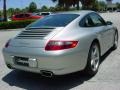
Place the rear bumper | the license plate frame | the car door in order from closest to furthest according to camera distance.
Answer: the rear bumper, the license plate frame, the car door

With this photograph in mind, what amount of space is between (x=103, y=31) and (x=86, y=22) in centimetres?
78

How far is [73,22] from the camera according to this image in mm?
5840

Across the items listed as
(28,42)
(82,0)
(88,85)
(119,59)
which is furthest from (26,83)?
(82,0)

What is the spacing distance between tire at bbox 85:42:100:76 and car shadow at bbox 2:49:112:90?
0.58 feet

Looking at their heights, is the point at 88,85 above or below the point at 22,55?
below

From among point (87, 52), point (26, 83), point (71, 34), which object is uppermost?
point (71, 34)

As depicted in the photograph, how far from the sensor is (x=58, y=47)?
513 centimetres

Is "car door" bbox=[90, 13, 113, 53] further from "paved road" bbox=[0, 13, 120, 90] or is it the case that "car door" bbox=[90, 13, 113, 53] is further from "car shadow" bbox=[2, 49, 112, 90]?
"car shadow" bbox=[2, 49, 112, 90]

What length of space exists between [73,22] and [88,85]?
1.37 meters

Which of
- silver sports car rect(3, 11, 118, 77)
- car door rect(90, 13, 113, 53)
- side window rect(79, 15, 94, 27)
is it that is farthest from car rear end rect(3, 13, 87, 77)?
car door rect(90, 13, 113, 53)

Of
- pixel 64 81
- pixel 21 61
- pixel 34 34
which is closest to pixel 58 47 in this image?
pixel 34 34

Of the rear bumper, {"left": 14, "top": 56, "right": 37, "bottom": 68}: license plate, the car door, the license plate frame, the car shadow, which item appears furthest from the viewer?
the car door

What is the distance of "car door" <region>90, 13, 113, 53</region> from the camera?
6659 mm

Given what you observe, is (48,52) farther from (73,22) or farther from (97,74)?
(97,74)
